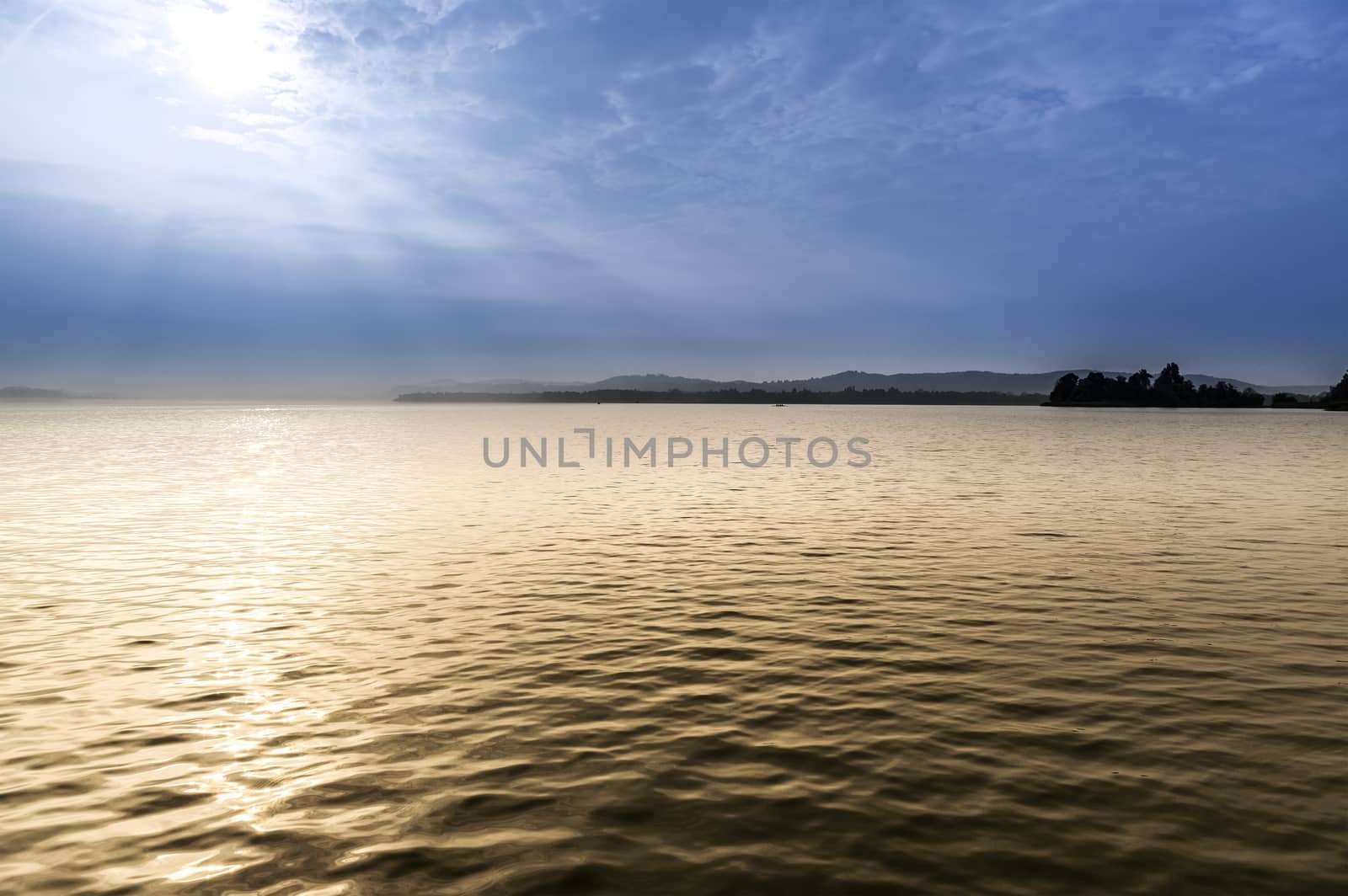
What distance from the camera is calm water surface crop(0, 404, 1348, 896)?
970 centimetres

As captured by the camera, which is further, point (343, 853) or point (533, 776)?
point (533, 776)

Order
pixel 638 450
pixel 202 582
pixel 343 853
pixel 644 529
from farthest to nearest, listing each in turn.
→ pixel 638 450 < pixel 644 529 < pixel 202 582 < pixel 343 853

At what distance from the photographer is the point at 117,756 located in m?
12.7

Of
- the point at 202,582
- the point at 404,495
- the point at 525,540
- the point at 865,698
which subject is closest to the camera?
the point at 865,698

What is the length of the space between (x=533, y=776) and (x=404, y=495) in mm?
41478

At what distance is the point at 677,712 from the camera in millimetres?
14422

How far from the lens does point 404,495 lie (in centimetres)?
5044

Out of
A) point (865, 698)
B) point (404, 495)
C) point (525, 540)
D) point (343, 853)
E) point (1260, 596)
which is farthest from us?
point (404, 495)

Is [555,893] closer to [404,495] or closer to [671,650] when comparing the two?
[671,650]

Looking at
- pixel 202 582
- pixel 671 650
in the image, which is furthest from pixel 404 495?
pixel 671 650

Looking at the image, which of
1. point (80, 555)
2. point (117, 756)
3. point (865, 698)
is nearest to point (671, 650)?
point (865, 698)

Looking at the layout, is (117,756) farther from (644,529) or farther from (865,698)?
(644,529)

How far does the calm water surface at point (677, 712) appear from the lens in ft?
31.8

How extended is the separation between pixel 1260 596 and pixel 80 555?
40.2 metres
